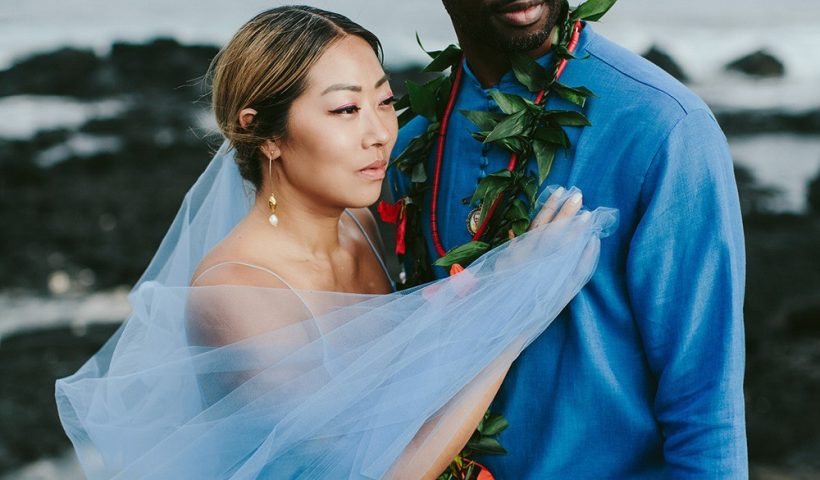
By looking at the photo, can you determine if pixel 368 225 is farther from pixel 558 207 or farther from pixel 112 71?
pixel 112 71

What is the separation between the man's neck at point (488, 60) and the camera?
2490 mm

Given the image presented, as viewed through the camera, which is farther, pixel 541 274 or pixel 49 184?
pixel 49 184

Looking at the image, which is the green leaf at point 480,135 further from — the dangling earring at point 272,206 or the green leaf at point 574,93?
the dangling earring at point 272,206

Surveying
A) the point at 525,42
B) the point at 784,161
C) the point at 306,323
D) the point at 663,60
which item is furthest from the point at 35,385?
the point at 663,60

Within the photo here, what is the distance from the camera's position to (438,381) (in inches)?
90.9

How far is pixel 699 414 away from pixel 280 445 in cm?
98

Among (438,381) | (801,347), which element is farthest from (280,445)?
(801,347)

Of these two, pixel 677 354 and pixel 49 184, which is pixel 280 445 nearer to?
pixel 677 354

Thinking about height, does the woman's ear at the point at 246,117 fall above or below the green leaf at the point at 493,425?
above

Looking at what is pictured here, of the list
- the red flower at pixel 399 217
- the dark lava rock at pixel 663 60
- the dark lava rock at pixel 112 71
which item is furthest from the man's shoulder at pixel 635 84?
the dark lava rock at pixel 112 71

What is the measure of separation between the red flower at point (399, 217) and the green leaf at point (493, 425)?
1.96 feet

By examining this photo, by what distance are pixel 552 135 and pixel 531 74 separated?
0.18m

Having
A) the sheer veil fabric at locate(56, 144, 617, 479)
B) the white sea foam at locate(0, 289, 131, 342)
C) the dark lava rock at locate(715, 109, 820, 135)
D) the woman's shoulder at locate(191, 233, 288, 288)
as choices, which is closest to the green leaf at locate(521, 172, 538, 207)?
the sheer veil fabric at locate(56, 144, 617, 479)

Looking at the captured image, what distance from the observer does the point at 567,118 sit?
2.37 meters
